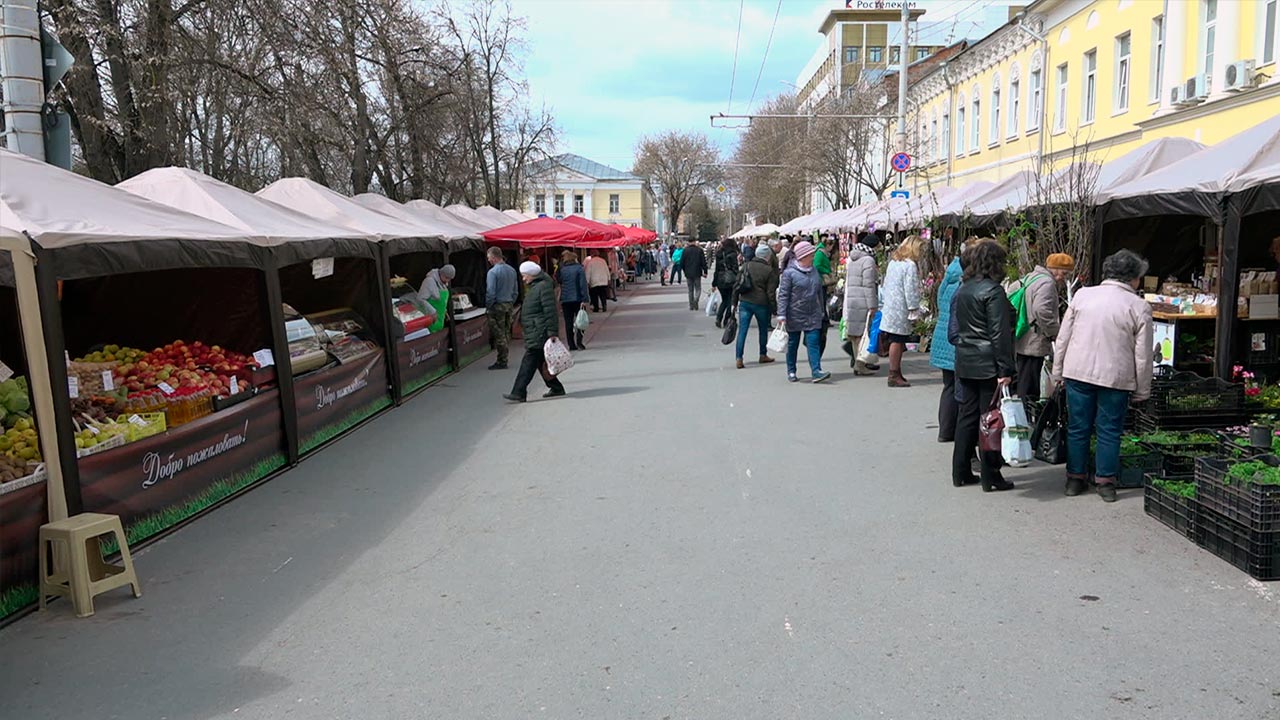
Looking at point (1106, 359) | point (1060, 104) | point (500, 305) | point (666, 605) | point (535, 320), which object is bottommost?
point (666, 605)

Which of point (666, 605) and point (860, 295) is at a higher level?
point (860, 295)

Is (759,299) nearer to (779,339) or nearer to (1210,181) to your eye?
(779,339)

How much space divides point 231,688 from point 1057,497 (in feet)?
17.6

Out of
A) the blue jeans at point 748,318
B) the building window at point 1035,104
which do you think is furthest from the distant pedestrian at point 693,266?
the blue jeans at point 748,318

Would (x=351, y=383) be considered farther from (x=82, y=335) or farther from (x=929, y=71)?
(x=929, y=71)

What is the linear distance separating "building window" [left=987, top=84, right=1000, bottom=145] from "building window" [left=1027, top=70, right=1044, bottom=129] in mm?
3070

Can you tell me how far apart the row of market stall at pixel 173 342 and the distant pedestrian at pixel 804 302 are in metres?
4.91

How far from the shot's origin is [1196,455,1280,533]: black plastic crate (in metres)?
5.03

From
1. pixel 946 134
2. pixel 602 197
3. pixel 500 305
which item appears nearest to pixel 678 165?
pixel 602 197

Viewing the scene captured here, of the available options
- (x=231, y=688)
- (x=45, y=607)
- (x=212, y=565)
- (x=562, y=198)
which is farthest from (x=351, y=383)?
(x=562, y=198)

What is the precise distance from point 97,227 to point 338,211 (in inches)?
273

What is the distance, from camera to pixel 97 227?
6.04m

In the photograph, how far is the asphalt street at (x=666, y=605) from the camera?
13.1ft

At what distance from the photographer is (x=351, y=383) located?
10.4 m
